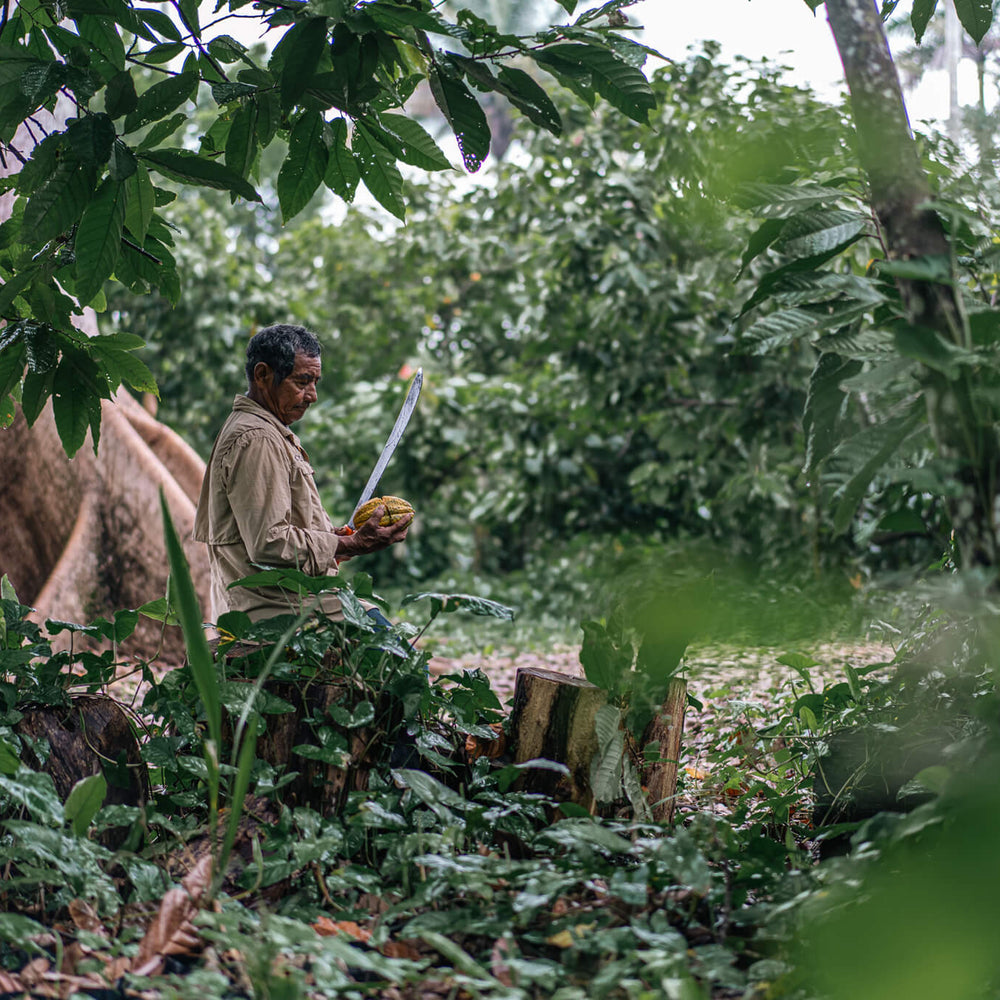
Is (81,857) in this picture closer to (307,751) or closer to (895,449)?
(307,751)

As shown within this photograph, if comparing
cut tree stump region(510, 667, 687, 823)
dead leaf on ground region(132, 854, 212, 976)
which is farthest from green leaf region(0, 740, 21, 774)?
cut tree stump region(510, 667, 687, 823)

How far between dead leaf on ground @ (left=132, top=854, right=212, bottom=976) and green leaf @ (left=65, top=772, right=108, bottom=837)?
7.4 inches

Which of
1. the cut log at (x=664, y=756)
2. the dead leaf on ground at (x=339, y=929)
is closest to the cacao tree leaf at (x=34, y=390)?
the dead leaf on ground at (x=339, y=929)

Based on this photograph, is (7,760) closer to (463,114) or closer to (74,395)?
(74,395)

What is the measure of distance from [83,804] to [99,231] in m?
1.06

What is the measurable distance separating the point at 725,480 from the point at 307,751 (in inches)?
193

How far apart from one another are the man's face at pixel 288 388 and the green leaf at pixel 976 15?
1702 millimetres

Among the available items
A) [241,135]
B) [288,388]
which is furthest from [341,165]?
[288,388]

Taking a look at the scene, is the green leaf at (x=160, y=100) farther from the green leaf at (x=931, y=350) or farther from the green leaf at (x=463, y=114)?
the green leaf at (x=931, y=350)

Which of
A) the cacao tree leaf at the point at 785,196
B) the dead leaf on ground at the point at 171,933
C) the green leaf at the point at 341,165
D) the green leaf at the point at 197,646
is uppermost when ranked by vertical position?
the green leaf at the point at 341,165

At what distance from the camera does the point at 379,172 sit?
226 cm

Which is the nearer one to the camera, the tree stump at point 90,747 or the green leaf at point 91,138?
the green leaf at point 91,138

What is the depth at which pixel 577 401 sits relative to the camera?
22.6ft

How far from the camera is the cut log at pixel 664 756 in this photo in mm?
2164
